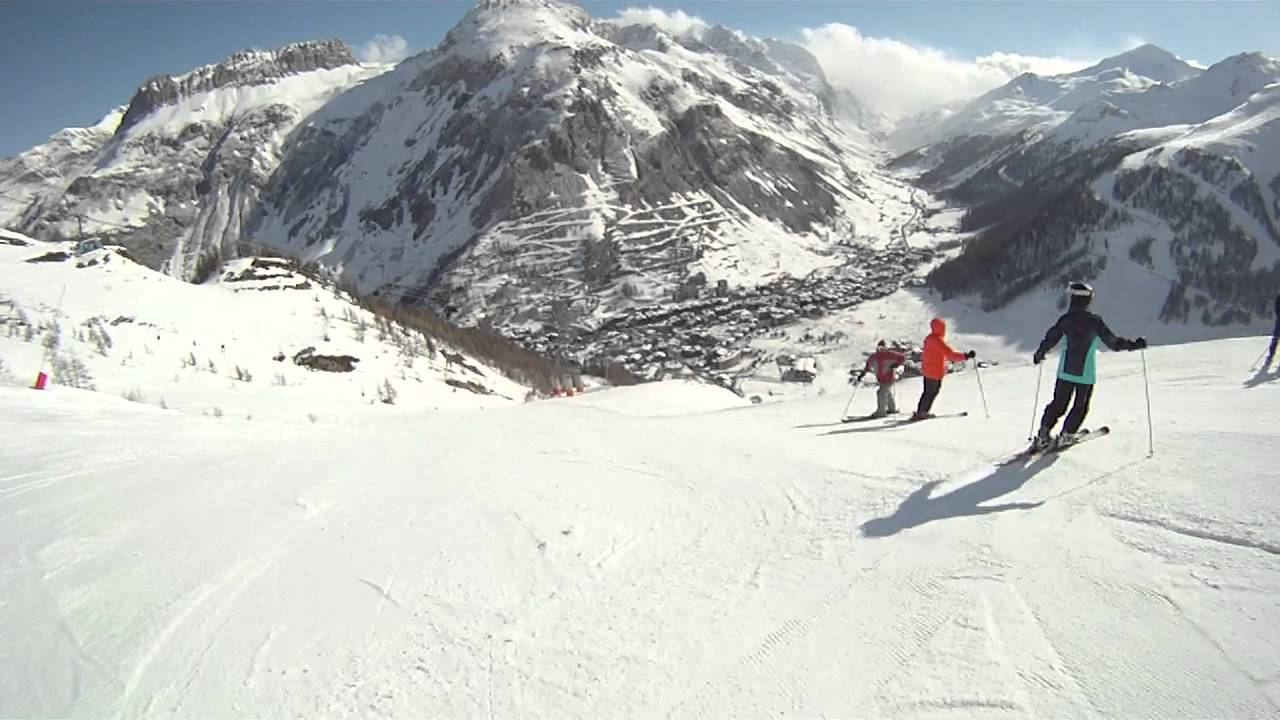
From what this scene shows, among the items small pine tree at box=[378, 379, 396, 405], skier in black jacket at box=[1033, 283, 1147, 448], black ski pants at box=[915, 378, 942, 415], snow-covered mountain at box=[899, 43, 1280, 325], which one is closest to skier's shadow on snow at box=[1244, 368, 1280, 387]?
black ski pants at box=[915, 378, 942, 415]

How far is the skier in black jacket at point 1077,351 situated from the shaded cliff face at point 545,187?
376ft

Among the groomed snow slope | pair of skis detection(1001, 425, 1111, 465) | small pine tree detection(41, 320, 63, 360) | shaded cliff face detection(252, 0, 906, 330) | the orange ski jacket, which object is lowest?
the groomed snow slope

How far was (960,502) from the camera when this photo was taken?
5758mm

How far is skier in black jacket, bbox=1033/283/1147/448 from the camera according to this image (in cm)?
726

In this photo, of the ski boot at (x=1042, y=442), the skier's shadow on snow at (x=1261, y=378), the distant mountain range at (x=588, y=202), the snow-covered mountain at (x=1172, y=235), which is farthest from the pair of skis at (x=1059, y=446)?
the snow-covered mountain at (x=1172, y=235)

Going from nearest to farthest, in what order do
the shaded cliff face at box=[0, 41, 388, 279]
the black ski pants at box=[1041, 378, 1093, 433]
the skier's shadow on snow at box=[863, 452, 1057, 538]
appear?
the skier's shadow on snow at box=[863, 452, 1057, 538]
the black ski pants at box=[1041, 378, 1093, 433]
the shaded cliff face at box=[0, 41, 388, 279]

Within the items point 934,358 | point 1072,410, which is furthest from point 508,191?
point 1072,410

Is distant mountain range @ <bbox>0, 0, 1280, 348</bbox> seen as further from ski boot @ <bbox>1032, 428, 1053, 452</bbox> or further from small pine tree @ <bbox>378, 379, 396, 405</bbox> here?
ski boot @ <bbox>1032, 428, 1053, 452</bbox>

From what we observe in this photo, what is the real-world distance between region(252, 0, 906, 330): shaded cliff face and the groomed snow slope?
114 metres

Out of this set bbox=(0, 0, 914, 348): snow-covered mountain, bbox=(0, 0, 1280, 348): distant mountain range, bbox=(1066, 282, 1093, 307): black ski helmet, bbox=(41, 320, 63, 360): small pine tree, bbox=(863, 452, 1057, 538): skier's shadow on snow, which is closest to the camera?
bbox=(863, 452, 1057, 538): skier's shadow on snow

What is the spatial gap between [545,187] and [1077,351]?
146m

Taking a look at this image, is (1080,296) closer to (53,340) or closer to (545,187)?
(53,340)

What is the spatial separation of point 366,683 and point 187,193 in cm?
22033

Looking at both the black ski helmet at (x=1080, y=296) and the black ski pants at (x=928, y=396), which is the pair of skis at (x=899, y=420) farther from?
the black ski helmet at (x=1080, y=296)
